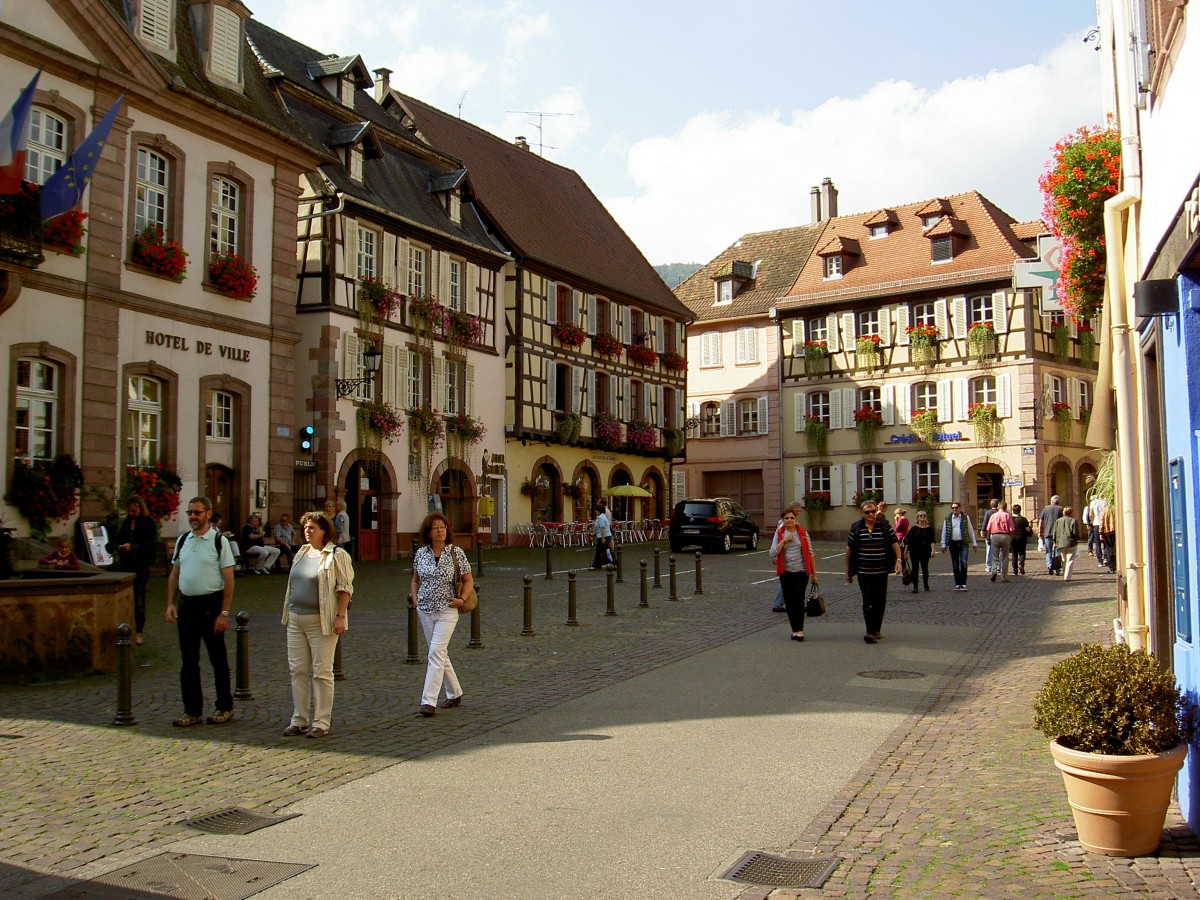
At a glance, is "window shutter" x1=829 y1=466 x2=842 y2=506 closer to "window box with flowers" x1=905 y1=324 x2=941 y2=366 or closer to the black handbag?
"window box with flowers" x1=905 y1=324 x2=941 y2=366

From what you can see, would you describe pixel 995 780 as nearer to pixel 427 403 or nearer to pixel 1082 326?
pixel 427 403

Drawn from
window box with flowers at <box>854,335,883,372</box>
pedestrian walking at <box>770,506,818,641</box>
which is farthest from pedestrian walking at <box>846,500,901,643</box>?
window box with flowers at <box>854,335,883,372</box>

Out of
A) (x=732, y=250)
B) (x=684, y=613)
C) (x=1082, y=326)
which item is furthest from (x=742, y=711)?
(x=732, y=250)

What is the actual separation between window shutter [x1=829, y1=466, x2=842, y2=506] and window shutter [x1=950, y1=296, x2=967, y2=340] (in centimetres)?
697

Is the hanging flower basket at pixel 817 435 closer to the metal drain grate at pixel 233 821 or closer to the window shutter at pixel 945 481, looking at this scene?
the window shutter at pixel 945 481

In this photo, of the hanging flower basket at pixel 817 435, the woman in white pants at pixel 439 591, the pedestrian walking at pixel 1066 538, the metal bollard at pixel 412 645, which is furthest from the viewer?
the hanging flower basket at pixel 817 435

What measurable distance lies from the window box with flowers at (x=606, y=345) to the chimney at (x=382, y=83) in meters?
10.3

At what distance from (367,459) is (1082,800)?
25575 mm

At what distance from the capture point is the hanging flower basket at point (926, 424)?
4469cm

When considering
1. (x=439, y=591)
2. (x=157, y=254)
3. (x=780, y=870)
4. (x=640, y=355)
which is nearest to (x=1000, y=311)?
(x=640, y=355)

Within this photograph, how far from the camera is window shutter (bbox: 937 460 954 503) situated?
44.1m

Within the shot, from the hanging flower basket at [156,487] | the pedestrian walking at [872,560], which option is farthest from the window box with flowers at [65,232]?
the pedestrian walking at [872,560]

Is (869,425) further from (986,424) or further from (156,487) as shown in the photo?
(156,487)

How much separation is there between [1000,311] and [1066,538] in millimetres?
21399
